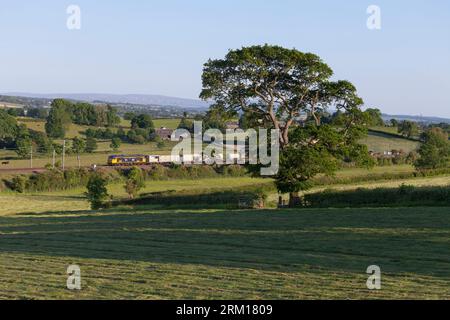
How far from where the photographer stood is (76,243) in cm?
2267

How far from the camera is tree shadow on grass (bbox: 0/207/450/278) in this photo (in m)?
17.2

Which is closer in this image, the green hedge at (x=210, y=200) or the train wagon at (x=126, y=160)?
the green hedge at (x=210, y=200)

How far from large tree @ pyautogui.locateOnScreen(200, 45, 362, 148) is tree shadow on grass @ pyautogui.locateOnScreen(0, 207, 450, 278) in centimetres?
982

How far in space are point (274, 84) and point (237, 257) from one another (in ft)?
77.4

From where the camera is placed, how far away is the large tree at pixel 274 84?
40094 mm

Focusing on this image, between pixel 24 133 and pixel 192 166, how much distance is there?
36.6m

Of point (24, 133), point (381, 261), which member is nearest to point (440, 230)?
point (381, 261)

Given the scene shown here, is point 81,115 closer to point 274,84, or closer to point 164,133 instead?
point 164,133

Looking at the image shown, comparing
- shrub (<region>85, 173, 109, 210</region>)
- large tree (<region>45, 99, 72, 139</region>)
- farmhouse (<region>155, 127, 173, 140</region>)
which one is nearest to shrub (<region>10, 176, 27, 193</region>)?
shrub (<region>85, 173, 109, 210</region>)

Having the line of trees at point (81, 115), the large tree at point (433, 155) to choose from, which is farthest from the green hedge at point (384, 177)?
the line of trees at point (81, 115)

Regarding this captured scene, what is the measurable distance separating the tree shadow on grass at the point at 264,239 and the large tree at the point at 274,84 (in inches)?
387

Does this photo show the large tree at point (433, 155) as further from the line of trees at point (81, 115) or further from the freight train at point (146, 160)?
the line of trees at point (81, 115)

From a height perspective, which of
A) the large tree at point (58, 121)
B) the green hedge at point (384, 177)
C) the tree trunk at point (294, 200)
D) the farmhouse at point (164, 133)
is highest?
the large tree at point (58, 121)

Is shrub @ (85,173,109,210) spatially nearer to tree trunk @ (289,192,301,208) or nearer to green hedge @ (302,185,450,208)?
tree trunk @ (289,192,301,208)
